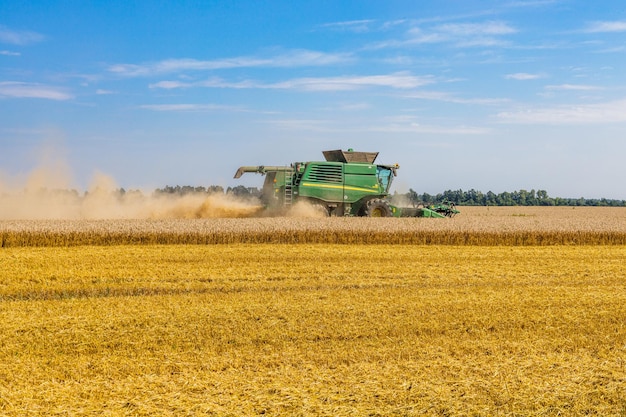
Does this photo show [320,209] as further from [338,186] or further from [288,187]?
[288,187]

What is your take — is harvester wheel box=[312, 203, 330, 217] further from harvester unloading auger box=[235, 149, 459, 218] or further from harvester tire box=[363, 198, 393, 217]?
harvester tire box=[363, 198, 393, 217]

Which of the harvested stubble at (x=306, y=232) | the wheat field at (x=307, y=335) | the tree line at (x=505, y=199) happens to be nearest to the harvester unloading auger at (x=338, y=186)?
the harvested stubble at (x=306, y=232)

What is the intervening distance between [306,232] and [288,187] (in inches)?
222

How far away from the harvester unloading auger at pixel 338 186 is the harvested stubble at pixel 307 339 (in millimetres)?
9749

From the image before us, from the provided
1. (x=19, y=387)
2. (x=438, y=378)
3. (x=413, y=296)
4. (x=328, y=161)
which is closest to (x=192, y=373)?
(x=19, y=387)

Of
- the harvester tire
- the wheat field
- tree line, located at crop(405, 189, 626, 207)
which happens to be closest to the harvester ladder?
the harvester tire

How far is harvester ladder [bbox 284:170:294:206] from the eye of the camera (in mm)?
24266

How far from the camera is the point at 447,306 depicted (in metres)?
10.3

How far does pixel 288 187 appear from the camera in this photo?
24391 mm

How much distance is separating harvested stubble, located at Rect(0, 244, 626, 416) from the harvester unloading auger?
975 cm

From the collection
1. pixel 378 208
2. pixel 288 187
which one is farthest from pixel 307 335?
pixel 378 208

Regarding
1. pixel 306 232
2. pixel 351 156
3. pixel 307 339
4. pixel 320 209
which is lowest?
pixel 307 339

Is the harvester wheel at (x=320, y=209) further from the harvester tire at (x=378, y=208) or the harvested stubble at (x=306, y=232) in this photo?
the harvested stubble at (x=306, y=232)

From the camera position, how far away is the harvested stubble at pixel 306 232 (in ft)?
59.7
